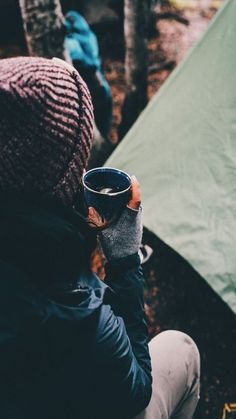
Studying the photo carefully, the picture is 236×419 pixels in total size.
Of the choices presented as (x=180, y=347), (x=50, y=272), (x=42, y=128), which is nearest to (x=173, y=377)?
(x=180, y=347)

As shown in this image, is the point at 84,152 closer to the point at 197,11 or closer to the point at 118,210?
the point at 118,210

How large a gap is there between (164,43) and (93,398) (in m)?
5.47

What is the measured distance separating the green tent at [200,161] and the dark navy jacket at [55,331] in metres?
0.97

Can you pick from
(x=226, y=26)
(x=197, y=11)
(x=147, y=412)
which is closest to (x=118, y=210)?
(x=147, y=412)

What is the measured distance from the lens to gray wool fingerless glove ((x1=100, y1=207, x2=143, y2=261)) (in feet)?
4.80

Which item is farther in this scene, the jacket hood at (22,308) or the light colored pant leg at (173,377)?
the light colored pant leg at (173,377)

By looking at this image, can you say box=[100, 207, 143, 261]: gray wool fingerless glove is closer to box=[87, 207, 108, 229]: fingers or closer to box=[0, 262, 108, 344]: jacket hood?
box=[87, 207, 108, 229]: fingers

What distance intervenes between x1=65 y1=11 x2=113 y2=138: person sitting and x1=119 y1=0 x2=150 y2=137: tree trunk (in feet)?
1.28

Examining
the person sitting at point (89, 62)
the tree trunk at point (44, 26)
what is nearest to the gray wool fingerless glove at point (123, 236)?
the tree trunk at point (44, 26)

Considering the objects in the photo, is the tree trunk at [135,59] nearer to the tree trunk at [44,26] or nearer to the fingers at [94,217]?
the tree trunk at [44,26]

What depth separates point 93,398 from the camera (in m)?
1.26

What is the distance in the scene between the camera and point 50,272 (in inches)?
43.6

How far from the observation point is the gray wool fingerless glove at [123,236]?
57.6 inches

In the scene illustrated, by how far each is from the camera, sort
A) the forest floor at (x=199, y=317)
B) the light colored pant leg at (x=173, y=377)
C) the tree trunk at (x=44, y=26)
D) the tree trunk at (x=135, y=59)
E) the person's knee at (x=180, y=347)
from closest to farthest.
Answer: the light colored pant leg at (x=173, y=377)
the person's knee at (x=180, y=347)
the forest floor at (x=199, y=317)
the tree trunk at (x=44, y=26)
the tree trunk at (x=135, y=59)
